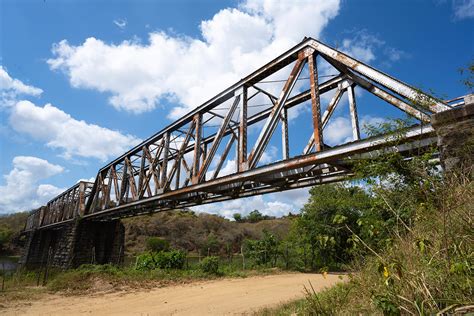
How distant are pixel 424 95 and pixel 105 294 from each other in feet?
45.7

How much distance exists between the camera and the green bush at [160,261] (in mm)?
18844

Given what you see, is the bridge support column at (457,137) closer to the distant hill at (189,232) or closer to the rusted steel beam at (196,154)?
the rusted steel beam at (196,154)

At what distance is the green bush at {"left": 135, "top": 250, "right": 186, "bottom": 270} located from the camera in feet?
61.8

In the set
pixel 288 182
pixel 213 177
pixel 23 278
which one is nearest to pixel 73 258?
pixel 23 278

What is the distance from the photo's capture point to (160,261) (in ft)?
63.2

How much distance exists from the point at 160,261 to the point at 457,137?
1868 cm

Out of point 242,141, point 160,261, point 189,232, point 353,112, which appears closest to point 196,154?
point 242,141

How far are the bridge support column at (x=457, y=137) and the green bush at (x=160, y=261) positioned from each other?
1813 cm

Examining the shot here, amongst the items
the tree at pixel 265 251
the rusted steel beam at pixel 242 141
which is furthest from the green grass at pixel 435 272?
the tree at pixel 265 251

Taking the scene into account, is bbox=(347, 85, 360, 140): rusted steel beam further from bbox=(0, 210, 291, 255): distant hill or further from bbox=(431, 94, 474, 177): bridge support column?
bbox=(0, 210, 291, 255): distant hill

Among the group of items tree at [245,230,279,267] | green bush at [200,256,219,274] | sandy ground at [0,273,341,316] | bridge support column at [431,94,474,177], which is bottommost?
sandy ground at [0,273,341,316]

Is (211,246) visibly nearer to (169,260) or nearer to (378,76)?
(169,260)

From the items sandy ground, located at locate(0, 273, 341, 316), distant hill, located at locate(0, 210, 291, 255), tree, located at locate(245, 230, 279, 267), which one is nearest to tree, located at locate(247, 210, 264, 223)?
distant hill, located at locate(0, 210, 291, 255)

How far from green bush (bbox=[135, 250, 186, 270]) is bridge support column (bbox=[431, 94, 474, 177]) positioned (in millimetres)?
18134
